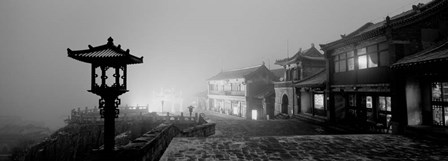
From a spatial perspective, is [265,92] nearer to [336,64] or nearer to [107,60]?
[336,64]

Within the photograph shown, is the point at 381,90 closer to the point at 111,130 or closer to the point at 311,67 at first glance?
the point at 311,67

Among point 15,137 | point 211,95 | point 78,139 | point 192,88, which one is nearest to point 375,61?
point 78,139

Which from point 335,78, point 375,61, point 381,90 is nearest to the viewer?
point 381,90

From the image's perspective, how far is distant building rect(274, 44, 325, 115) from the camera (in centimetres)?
2579

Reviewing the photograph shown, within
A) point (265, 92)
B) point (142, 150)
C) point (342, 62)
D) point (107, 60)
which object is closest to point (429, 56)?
point (342, 62)

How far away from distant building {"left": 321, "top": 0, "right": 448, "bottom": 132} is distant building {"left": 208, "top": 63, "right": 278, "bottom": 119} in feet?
70.7

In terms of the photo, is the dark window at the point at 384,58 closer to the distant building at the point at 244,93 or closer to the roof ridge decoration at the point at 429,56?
the roof ridge decoration at the point at 429,56

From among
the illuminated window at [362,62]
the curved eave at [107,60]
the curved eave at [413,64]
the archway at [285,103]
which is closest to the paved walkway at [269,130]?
the illuminated window at [362,62]

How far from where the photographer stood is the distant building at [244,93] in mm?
38156

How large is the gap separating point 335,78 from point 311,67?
7.88 m

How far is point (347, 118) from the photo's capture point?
707 inches

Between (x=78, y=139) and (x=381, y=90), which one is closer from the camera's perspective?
(x=381, y=90)

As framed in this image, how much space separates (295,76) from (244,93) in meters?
12.7

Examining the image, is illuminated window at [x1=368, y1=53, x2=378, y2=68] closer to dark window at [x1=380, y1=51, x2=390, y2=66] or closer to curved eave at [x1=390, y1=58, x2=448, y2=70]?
dark window at [x1=380, y1=51, x2=390, y2=66]
